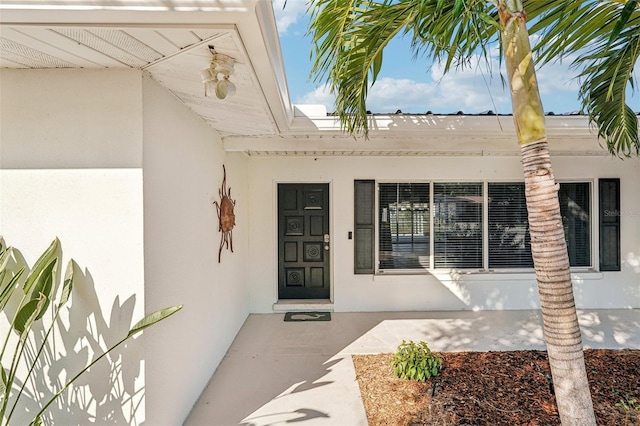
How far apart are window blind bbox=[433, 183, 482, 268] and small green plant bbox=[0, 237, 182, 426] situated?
4.73 m

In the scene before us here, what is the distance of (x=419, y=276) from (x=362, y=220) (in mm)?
1366

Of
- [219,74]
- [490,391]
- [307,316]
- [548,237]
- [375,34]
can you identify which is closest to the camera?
[548,237]

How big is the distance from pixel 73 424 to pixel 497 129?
4810mm

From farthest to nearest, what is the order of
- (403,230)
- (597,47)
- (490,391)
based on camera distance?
(403,230) < (490,391) < (597,47)

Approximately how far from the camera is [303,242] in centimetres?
561

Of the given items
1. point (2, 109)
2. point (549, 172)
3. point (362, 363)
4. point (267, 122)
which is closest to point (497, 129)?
point (549, 172)

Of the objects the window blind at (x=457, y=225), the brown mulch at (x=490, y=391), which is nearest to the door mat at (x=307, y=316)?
the brown mulch at (x=490, y=391)

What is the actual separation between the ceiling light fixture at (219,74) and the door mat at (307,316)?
153 inches

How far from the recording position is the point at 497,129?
153 inches

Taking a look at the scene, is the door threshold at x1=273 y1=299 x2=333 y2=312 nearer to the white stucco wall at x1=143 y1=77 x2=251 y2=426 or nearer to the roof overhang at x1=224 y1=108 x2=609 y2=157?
the white stucco wall at x1=143 y1=77 x2=251 y2=426

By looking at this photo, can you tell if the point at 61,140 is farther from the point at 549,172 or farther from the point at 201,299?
the point at 549,172

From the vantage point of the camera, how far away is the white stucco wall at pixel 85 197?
202cm

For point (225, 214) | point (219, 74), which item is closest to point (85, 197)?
point (219, 74)

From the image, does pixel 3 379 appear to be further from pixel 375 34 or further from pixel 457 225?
pixel 457 225
